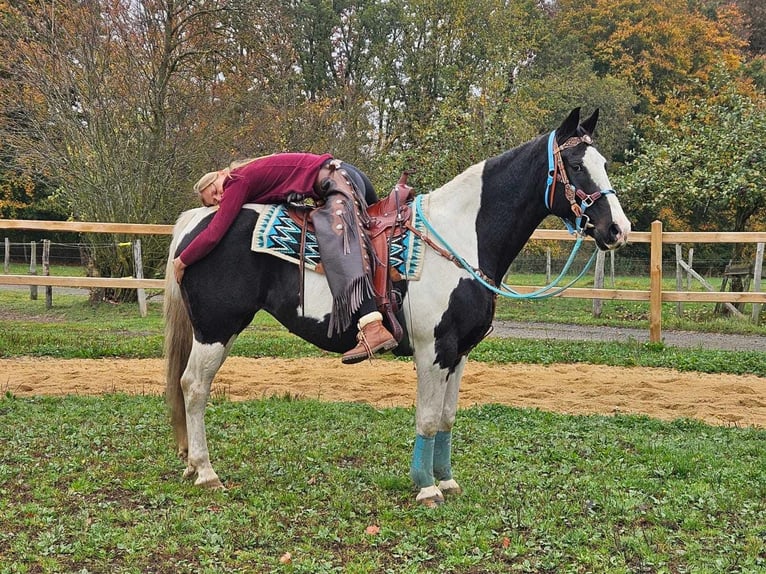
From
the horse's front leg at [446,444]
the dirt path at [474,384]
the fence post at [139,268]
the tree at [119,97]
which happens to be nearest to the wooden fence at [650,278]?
the dirt path at [474,384]

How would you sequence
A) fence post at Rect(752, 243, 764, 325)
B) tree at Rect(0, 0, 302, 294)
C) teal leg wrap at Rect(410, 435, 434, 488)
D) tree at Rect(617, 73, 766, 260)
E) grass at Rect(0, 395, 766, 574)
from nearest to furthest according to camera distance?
grass at Rect(0, 395, 766, 574) → teal leg wrap at Rect(410, 435, 434, 488) → fence post at Rect(752, 243, 764, 325) → tree at Rect(617, 73, 766, 260) → tree at Rect(0, 0, 302, 294)

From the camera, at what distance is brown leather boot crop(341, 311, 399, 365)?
13.0ft

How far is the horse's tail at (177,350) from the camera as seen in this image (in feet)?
15.3

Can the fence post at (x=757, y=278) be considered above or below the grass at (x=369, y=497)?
above

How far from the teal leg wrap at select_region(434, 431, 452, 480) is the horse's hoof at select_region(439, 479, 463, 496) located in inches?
1.7

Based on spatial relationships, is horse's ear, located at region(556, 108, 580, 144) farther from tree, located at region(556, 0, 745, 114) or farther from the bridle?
tree, located at region(556, 0, 745, 114)

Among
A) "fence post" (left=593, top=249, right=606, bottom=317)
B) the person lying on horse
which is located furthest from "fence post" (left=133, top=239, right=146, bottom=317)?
the person lying on horse

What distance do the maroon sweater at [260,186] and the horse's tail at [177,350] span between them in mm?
423

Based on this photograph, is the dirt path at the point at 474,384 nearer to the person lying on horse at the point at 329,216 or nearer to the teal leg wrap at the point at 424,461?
the teal leg wrap at the point at 424,461

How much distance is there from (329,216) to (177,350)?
1458 millimetres

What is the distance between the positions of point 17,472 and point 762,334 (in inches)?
446

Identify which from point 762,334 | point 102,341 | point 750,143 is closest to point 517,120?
point 750,143

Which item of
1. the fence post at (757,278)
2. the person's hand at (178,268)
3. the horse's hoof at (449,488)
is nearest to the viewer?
the horse's hoof at (449,488)

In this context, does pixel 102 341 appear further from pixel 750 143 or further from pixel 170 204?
pixel 750 143
